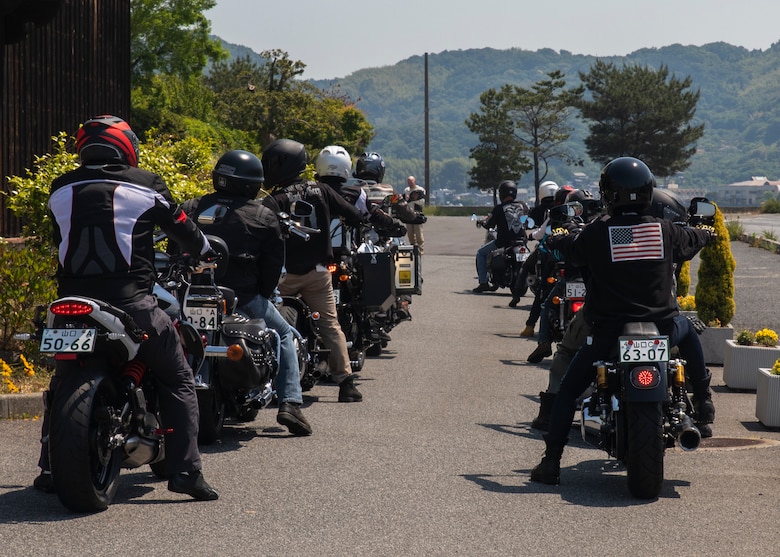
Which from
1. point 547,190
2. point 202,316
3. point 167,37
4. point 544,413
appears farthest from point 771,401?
point 167,37

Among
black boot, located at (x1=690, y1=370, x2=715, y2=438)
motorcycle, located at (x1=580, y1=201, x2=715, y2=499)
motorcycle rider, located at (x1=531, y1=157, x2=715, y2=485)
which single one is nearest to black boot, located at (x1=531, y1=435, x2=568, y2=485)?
motorcycle rider, located at (x1=531, y1=157, x2=715, y2=485)

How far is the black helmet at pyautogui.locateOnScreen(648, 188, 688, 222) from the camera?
27.6 feet

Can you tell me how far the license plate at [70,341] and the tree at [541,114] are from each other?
9844cm

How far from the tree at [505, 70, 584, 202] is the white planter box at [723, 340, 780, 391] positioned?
9235 centimetres

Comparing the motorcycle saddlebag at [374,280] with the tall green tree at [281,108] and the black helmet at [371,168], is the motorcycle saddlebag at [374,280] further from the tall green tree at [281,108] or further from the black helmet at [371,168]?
the tall green tree at [281,108]

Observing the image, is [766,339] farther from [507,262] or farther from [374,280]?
[507,262]

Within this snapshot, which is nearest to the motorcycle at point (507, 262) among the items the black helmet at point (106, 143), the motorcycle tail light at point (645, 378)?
the motorcycle tail light at point (645, 378)

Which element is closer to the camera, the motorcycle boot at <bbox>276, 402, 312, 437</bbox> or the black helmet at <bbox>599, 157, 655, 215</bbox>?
the black helmet at <bbox>599, 157, 655, 215</bbox>

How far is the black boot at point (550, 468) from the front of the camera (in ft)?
22.7

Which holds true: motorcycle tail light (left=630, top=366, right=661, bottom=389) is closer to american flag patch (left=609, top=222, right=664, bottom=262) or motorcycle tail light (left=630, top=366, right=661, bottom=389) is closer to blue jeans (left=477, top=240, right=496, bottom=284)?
american flag patch (left=609, top=222, right=664, bottom=262)

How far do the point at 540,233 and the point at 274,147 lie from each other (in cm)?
302

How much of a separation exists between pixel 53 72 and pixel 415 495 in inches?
533

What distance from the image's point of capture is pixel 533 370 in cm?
1230

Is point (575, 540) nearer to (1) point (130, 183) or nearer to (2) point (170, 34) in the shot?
(1) point (130, 183)
